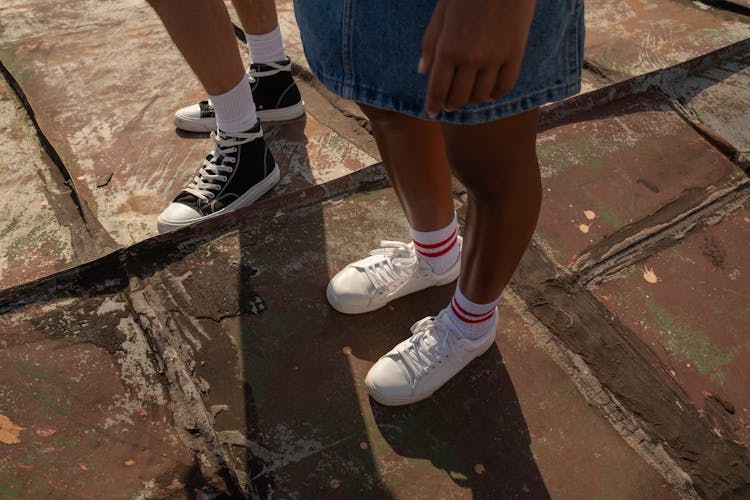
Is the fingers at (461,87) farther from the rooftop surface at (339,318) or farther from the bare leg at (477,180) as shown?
the rooftop surface at (339,318)

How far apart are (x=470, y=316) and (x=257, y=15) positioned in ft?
3.76

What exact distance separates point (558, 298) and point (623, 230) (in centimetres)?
31

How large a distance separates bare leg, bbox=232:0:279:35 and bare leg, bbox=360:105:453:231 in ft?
2.76

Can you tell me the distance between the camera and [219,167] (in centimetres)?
156

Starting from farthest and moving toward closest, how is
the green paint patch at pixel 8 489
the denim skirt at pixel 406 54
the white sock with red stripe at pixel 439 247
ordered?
the white sock with red stripe at pixel 439 247
the green paint patch at pixel 8 489
the denim skirt at pixel 406 54

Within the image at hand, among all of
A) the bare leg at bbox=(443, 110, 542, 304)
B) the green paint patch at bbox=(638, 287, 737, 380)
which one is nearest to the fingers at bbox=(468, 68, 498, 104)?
the bare leg at bbox=(443, 110, 542, 304)

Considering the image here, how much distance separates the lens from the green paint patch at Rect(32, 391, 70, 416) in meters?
1.14

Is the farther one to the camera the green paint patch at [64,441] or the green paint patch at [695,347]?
the green paint patch at [695,347]

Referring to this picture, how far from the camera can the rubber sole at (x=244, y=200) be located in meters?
1.47

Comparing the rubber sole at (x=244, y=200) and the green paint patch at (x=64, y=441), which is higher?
the rubber sole at (x=244, y=200)

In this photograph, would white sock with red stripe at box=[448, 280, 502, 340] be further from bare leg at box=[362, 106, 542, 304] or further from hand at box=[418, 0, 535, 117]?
hand at box=[418, 0, 535, 117]

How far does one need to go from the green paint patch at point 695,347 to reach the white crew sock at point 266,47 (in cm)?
130

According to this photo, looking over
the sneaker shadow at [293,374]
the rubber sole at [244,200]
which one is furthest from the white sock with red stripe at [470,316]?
the rubber sole at [244,200]

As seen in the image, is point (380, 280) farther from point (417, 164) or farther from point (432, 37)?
point (432, 37)
